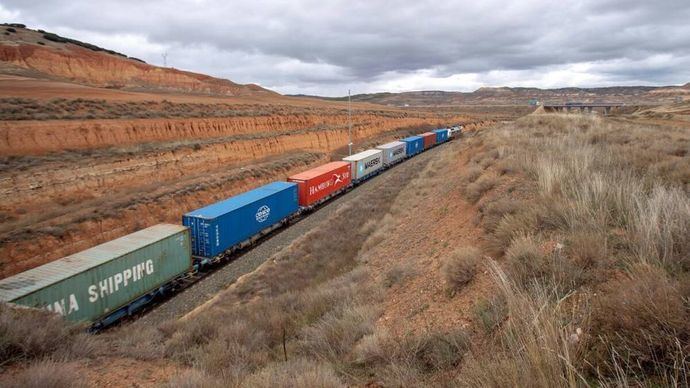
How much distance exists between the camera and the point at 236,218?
19.6m

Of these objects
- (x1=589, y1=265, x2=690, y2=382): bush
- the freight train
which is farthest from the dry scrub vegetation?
the freight train

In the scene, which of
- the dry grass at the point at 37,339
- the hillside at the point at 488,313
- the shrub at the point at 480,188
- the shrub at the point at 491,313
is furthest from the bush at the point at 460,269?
the dry grass at the point at 37,339

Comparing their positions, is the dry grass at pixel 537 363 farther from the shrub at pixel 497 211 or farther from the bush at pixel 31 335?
the bush at pixel 31 335

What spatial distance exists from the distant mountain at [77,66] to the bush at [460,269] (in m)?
61.9

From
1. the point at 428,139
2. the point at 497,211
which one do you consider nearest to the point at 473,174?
the point at 497,211

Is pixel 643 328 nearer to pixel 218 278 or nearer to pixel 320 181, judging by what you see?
pixel 218 278

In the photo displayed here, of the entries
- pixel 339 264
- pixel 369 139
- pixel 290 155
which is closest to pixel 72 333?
pixel 339 264

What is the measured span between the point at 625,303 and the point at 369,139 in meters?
65.7

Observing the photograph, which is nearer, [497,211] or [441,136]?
[497,211]

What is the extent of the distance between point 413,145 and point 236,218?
3901 cm

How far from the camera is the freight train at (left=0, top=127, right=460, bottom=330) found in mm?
11398

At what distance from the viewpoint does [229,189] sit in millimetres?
31016

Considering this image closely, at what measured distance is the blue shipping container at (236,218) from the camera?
59.5 ft

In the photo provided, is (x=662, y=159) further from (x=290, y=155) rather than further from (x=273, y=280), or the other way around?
(x=290, y=155)
